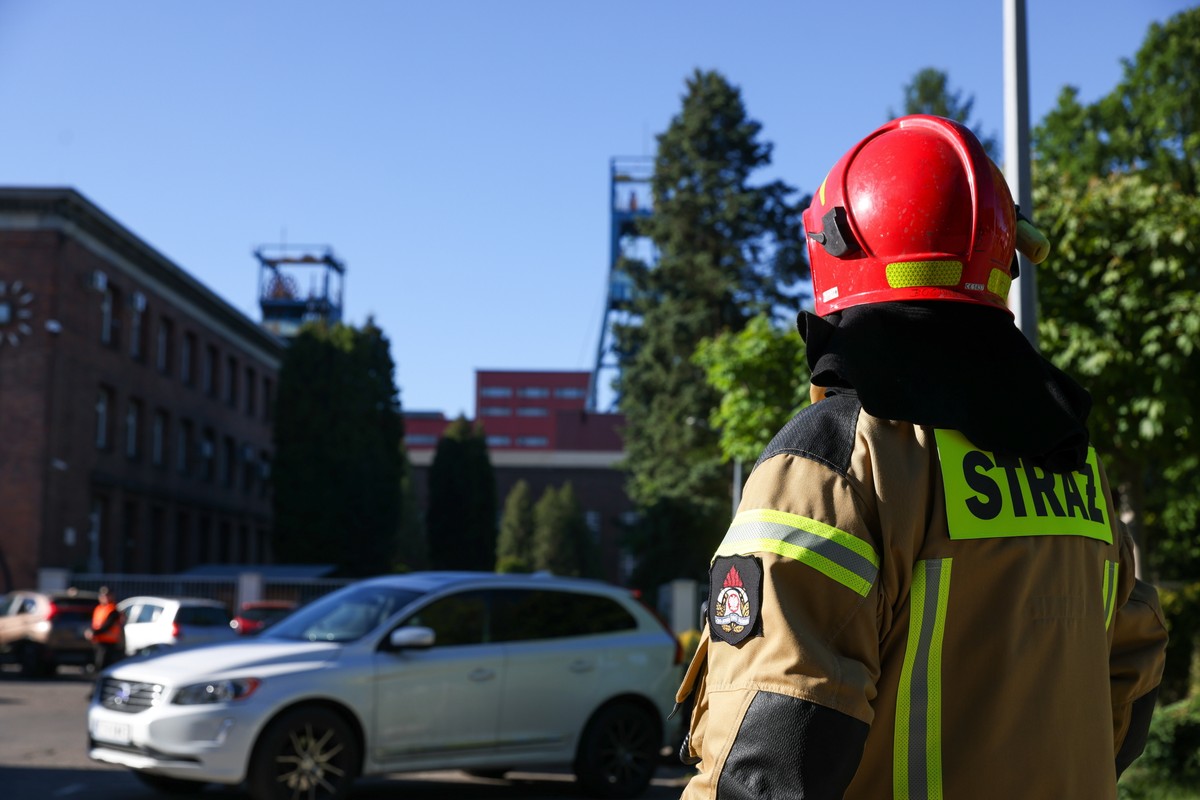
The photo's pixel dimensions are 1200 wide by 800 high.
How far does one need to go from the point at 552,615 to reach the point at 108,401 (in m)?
32.1

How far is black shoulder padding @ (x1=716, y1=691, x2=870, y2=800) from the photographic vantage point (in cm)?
167

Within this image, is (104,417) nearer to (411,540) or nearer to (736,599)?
(411,540)

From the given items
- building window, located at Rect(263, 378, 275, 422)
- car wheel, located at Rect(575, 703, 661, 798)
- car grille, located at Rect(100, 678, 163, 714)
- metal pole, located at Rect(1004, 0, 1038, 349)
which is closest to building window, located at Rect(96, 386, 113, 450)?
building window, located at Rect(263, 378, 275, 422)

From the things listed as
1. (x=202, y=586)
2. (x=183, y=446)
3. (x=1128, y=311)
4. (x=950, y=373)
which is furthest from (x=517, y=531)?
(x=950, y=373)

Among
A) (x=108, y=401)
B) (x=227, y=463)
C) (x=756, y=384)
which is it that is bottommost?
(x=756, y=384)

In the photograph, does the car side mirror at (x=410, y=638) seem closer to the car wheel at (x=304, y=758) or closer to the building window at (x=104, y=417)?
the car wheel at (x=304, y=758)

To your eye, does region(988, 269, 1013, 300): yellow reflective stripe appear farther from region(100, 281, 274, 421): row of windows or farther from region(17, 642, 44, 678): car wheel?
region(100, 281, 274, 421): row of windows

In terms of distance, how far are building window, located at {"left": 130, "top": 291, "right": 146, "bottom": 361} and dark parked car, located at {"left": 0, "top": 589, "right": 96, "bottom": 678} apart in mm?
16459

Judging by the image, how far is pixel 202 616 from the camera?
80.9 feet

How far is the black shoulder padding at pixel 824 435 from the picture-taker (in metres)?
1.83

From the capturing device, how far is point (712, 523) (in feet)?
137

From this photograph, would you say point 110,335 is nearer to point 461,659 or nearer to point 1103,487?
point 461,659

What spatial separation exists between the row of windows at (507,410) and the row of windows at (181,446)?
6433 cm

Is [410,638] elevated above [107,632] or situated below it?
above
